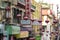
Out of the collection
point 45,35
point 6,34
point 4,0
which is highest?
point 4,0

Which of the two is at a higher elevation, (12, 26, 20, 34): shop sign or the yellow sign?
(12, 26, 20, 34): shop sign

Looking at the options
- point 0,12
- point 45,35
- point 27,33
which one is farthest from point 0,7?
point 45,35

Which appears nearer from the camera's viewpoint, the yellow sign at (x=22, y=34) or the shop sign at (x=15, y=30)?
the shop sign at (x=15, y=30)

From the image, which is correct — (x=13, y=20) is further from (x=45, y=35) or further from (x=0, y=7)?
(x=45, y=35)

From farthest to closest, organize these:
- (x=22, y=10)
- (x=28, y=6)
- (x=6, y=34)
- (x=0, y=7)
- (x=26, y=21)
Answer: (x=22, y=10) < (x=28, y=6) < (x=0, y=7) < (x=26, y=21) < (x=6, y=34)

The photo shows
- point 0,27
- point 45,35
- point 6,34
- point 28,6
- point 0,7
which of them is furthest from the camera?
point 45,35

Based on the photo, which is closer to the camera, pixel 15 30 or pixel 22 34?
pixel 15 30

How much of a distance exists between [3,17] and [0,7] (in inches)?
39.3

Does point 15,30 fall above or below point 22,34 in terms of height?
above

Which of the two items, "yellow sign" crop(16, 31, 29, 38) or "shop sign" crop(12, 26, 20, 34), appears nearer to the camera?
"shop sign" crop(12, 26, 20, 34)

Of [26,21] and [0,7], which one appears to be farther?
[0,7]

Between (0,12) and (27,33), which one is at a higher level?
(0,12)

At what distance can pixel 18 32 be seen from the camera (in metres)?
28.8

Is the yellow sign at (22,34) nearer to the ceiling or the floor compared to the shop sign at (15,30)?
nearer to the floor
